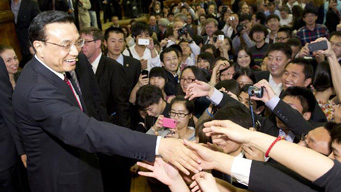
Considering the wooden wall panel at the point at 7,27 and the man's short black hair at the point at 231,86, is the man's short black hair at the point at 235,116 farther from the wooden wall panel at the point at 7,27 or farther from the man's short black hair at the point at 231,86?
the wooden wall panel at the point at 7,27

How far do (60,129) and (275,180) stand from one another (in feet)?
2.99

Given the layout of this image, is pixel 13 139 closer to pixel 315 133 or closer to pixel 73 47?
pixel 73 47

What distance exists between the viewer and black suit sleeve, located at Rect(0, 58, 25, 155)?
89.8 inches

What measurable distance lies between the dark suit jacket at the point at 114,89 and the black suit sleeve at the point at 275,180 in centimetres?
209

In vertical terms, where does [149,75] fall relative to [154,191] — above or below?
above

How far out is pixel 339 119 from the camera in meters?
2.29

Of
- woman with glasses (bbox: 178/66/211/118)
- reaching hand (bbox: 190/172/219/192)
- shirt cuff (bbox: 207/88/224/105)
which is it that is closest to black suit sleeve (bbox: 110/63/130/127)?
woman with glasses (bbox: 178/66/211/118)

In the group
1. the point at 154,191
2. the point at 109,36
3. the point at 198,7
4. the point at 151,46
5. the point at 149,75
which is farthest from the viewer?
the point at 198,7

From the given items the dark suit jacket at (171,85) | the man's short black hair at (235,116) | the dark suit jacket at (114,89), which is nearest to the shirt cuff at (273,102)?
the man's short black hair at (235,116)

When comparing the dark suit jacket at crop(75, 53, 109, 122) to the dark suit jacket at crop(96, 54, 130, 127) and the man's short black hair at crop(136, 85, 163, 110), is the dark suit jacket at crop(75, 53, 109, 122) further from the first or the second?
the dark suit jacket at crop(96, 54, 130, 127)

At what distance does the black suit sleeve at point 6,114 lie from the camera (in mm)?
2281

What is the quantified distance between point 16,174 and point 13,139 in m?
0.26

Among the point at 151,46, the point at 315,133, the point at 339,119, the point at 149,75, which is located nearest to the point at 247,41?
the point at 151,46

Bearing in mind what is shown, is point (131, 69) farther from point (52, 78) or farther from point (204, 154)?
point (204, 154)
